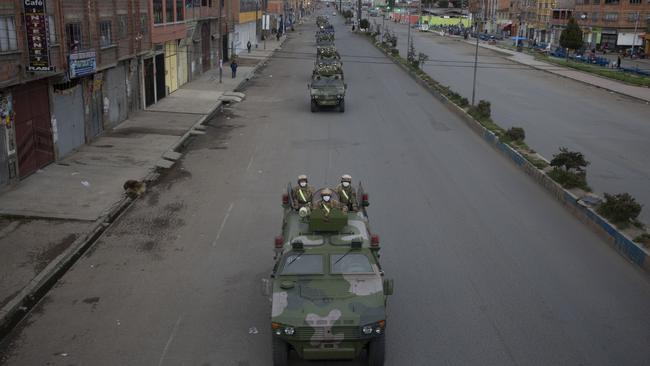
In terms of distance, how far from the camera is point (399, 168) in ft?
74.2

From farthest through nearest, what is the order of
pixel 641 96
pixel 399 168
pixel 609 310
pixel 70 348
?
1. pixel 641 96
2. pixel 399 168
3. pixel 609 310
4. pixel 70 348

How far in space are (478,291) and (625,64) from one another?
65973 millimetres

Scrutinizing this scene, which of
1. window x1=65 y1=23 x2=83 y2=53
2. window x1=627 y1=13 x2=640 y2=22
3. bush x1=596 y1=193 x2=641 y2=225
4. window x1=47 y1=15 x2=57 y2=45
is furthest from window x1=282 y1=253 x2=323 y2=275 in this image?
window x1=627 y1=13 x2=640 y2=22

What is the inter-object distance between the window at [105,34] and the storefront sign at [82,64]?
2.64m

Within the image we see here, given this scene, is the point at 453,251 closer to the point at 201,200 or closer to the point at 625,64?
the point at 201,200

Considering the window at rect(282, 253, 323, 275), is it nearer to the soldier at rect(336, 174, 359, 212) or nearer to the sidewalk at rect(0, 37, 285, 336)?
the soldier at rect(336, 174, 359, 212)

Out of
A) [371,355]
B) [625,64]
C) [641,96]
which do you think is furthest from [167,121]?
[625,64]

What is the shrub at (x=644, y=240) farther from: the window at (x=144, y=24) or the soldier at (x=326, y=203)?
the window at (x=144, y=24)

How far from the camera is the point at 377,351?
9789 millimetres

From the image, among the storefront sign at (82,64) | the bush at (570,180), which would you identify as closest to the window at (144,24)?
the storefront sign at (82,64)

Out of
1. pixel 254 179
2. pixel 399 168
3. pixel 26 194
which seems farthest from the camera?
pixel 399 168

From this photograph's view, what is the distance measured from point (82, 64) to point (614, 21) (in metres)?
76.7

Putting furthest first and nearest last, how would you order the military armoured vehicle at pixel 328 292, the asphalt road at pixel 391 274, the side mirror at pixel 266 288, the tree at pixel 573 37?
the tree at pixel 573 37 < the asphalt road at pixel 391 274 < the side mirror at pixel 266 288 < the military armoured vehicle at pixel 328 292

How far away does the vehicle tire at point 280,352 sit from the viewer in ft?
31.8
